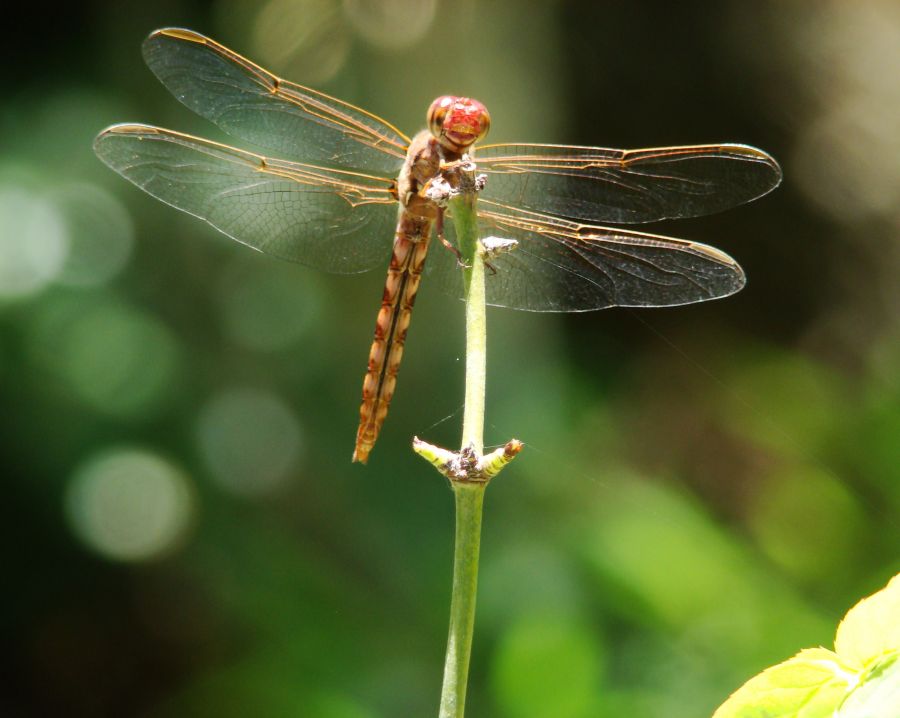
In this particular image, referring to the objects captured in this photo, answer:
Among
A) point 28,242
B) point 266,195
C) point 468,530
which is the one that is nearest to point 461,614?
point 468,530

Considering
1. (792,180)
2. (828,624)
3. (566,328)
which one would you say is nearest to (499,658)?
(828,624)

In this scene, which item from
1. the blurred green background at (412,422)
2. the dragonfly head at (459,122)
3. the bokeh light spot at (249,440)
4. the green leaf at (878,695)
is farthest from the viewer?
the bokeh light spot at (249,440)

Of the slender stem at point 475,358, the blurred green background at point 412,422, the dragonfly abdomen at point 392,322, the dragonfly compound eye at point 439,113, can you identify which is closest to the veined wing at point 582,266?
the dragonfly abdomen at point 392,322

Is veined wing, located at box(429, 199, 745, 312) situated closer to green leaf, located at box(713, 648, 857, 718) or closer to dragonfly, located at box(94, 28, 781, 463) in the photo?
dragonfly, located at box(94, 28, 781, 463)

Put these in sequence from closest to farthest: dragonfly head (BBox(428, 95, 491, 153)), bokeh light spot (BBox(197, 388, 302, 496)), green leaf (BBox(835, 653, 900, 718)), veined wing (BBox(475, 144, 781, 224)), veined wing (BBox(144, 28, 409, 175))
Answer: green leaf (BBox(835, 653, 900, 718)), dragonfly head (BBox(428, 95, 491, 153)), veined wing (BBox(475, 144, 781, 224)), veined wing (BBox(144, 28, 409, 175)), bokeh light spot (BBox(197, 388, 302, 496))

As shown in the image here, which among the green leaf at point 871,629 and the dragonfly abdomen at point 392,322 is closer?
the green leaf at point 871,629

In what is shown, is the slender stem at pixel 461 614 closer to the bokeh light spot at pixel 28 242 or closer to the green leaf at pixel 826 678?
the green leaf at pixel 826 678

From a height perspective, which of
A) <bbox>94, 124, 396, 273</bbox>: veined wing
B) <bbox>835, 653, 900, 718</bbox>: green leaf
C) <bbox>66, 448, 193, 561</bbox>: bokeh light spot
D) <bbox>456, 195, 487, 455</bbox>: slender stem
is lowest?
<bbox>835, 653, 900, 718</bbox>: green leaf

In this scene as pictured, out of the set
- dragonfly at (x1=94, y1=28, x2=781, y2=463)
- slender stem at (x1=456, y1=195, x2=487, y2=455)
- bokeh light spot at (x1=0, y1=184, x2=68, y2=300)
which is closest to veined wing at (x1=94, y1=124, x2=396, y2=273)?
dragonfly at (x1=94, y1=28, x2=781, y2=463)
